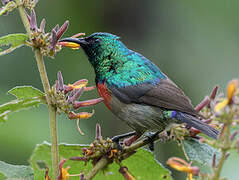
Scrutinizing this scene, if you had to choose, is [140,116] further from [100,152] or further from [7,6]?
[7,6]

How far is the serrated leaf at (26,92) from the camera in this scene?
263cm

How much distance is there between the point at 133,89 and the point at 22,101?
1879mm

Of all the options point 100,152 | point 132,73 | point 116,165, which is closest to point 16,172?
point 100,152

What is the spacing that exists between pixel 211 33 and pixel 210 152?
239 inches

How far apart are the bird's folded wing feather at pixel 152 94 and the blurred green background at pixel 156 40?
5.39 feet

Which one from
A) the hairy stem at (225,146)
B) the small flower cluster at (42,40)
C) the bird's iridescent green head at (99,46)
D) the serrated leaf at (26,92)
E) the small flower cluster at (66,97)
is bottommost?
the hairy stem at (225,146)

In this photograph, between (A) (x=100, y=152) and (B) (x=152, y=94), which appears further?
(B) (x=152, y=94)

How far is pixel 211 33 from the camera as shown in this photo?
28.1 feet

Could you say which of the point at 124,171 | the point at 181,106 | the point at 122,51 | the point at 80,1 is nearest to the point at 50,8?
the point at 80,1

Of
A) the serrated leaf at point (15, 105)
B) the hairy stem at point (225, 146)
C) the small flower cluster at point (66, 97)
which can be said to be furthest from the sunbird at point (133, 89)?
the hairy stem at point (225, 146)

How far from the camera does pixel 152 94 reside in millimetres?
4258

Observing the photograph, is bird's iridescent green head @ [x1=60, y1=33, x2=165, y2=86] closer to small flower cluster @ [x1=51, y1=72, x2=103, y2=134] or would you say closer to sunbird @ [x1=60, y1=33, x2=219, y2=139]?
sunbird @ [x1=60, y1=33, x2=219, y2=139]

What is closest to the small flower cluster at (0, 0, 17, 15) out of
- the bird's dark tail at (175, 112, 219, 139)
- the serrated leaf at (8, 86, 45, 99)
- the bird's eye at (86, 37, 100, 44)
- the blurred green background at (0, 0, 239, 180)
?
the serrated leaf at (8, 86, 45, 99)

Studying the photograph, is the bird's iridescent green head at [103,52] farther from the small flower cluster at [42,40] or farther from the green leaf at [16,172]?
the green leaf at [16,172]
